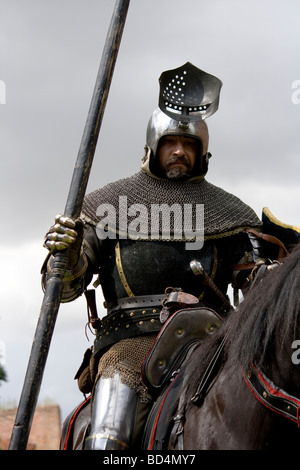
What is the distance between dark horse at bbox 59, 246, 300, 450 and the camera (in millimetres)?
4504

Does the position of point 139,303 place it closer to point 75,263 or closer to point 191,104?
point 75,263

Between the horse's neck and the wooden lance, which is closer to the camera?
the horse's neck

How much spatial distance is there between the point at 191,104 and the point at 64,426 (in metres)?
3.31

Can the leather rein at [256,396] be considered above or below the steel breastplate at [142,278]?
below

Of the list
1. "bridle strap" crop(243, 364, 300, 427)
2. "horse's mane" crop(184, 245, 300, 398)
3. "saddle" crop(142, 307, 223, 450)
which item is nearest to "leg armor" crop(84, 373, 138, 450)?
"saddle" crop(142, 307, 223, 450)

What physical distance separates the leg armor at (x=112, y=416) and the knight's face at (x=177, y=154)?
7.21 ft

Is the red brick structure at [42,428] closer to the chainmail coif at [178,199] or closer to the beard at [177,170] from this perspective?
the chainmail coif at [178,199]

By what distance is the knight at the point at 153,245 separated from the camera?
599cm

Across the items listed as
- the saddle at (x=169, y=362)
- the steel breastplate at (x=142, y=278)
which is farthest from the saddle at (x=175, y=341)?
the steel breastplate at (x=142, y=278)

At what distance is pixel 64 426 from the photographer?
263 inches

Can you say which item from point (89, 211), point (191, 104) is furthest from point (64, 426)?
point (191, 104)

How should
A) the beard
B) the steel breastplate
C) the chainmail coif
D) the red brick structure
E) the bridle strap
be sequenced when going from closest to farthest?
the bridle strap, the steel breastplate, the chainmail coif, the beard, the red brick structure

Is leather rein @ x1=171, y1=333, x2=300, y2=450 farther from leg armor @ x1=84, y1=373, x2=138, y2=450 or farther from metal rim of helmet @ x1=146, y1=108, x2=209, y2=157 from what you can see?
metal rim of helmet @ x1=146, y1=108, x2=209, y2=157

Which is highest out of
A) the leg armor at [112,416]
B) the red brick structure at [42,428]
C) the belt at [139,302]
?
the belt at [139,302]
